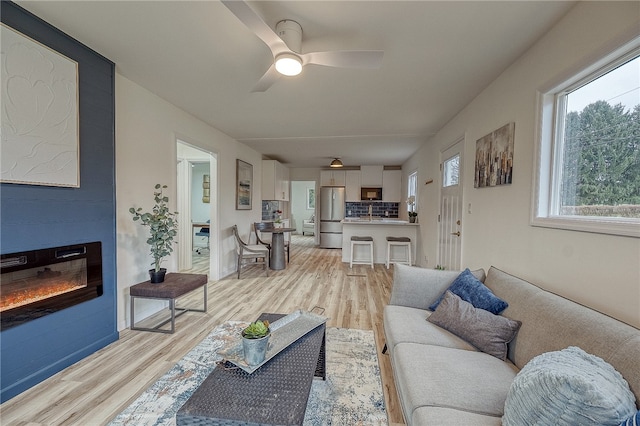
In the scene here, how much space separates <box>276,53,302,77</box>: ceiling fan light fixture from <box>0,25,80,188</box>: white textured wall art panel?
1.60m

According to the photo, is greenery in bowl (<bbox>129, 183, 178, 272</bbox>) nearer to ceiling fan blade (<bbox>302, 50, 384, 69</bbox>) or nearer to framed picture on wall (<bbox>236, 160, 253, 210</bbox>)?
ceiling fan blade (<bbox>302, 50, 384, 69</bbox>)

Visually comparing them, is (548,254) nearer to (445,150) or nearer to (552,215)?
(552,215)

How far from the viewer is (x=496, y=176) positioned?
2342 mm

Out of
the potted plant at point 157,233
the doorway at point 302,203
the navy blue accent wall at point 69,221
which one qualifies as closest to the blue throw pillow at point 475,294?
the potted plant at point 157,233

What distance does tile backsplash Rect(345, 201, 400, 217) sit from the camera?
26.0 feet

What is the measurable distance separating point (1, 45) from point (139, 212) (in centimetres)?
152

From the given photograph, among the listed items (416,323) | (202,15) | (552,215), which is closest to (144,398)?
(416,323)

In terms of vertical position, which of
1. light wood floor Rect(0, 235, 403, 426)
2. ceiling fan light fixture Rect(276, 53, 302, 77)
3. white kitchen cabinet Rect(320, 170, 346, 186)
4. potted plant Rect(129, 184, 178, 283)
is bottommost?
light wood floor Rect(0, 235, 403, 426)

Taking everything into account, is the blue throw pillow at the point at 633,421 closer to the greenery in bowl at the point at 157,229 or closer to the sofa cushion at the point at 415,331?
the sofa cushion at the point at 415,331

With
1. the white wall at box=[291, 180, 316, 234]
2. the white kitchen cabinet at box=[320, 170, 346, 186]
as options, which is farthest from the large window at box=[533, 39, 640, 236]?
the white wall at box=[291, 180, 316, 234]

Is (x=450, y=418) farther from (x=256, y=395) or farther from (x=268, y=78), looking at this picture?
(x=268, y=78)

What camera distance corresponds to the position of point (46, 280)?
1.91 meters

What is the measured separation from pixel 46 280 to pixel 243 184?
353 cm

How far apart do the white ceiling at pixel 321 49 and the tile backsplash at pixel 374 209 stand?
4.32 m
